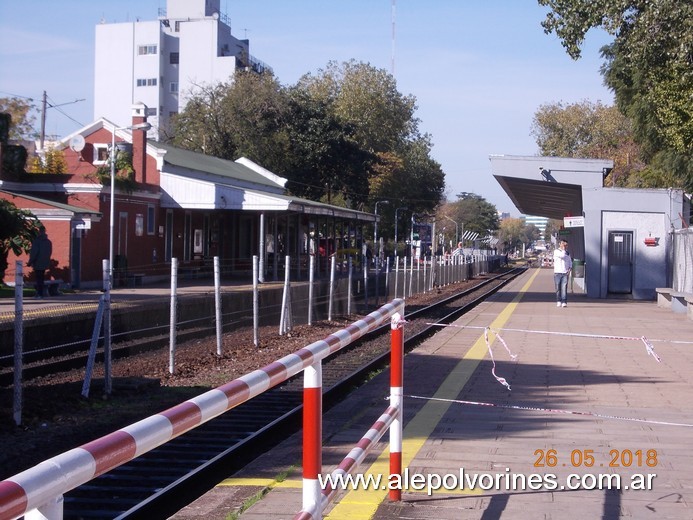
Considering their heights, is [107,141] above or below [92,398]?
above

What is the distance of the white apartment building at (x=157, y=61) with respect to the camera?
82.6 meters

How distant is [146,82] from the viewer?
275ft

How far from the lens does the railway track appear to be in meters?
5.99

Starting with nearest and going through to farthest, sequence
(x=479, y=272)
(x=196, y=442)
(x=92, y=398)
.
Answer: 1. (x=196, y=442)
2. (x=92, y=398)
3. (x=479, y=272)

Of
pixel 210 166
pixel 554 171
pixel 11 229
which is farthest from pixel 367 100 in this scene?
pixel 11 229

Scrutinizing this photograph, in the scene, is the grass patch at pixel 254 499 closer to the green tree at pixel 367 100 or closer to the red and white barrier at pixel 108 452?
the red and white barrier at pixel 108 452

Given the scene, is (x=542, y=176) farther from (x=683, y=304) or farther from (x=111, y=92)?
(x=111, y=92)

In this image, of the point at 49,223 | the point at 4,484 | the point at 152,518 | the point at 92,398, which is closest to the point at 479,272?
the point at 49,223

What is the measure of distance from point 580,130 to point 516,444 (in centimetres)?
7279

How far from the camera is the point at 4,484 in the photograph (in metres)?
1.72

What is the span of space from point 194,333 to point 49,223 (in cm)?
1343

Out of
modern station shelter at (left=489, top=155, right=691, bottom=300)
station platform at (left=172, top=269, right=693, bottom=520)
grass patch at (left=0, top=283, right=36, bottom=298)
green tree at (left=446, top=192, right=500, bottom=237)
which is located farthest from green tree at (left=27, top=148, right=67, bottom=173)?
green tree at (left=446, top=192, right=500, bottom=237)

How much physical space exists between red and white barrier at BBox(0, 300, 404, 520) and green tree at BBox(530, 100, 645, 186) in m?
67.5

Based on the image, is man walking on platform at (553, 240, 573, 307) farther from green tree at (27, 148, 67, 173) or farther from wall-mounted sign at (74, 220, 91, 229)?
green tree at (27, 148, 67, 173)
